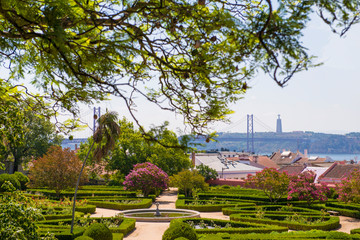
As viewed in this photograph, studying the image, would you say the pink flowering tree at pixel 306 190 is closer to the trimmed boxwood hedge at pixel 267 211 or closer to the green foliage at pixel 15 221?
the trimmed boxwood hedge at pixel 267 211

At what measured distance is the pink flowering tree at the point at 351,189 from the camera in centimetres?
1938

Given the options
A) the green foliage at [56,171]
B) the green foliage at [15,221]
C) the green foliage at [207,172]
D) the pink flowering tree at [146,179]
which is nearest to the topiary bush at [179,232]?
the green foliage at [15,221]

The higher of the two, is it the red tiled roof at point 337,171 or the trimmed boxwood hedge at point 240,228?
the red tiled roof at point 337,171

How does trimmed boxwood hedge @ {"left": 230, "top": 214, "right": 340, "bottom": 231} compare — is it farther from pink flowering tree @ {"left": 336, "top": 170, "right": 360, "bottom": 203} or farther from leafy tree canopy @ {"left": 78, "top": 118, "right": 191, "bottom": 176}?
leafy tree canopy @ {"left": 78, "top": 118, "right": 191, "bottom": 176}

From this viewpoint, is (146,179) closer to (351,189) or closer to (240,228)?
(240,228)

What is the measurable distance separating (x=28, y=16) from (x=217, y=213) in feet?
58.9

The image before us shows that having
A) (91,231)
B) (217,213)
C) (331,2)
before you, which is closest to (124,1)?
(331,2)

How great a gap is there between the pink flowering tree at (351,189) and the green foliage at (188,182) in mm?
9015

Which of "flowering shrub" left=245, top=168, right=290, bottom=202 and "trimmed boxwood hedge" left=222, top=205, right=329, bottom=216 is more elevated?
"flowering shrub" left=245, top=168, right=290, bottom=202

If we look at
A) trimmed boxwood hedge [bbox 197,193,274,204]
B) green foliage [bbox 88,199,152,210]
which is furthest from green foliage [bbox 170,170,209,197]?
green foliage [bbox 88,199,152,210]

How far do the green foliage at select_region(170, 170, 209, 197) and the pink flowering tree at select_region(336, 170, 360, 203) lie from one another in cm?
901

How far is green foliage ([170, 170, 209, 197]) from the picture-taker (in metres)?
25.8

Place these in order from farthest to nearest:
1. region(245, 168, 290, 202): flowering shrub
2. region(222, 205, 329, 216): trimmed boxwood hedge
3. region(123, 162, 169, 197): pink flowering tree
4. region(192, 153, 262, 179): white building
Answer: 1. region(192, 153, 262, 179): white building
2. region(123, 162, 169, 197): pink flowering tree
3. region(245, 168, 290, 202): flowering shrub
4. region(222, 205, 329, 216): trimmed boxwood hedge

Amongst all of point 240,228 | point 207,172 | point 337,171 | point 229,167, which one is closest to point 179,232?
point 240,228
